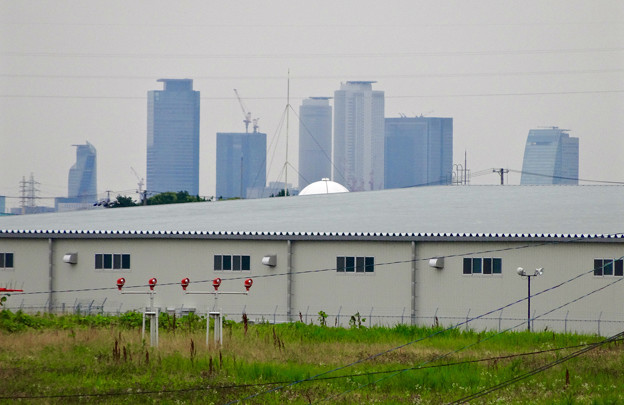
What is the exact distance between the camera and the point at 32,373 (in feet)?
89.8

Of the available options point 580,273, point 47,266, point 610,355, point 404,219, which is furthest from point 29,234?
point 610,355

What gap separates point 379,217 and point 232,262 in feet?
22.7

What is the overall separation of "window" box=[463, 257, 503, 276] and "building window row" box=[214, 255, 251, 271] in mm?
8830

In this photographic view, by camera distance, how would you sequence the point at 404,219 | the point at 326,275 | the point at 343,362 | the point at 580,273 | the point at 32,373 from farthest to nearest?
the point at 404,219, the point at 326,275, the point at 580,273, the point at 343,362, the point at 32,373

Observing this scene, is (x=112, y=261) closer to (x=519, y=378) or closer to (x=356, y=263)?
(x=356, y=263)

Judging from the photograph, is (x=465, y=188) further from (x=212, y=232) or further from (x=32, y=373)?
(x=32, y=373)

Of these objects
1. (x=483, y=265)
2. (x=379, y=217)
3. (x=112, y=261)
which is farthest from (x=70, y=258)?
(x=483, y=265)

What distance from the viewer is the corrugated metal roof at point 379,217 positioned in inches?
1679

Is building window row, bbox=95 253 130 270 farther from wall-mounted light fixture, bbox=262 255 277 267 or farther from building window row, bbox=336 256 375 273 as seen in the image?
building window row, bbox=336 256 375 273

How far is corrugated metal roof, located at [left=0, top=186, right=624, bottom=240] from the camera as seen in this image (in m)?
42.7

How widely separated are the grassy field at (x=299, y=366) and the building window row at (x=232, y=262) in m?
7.32

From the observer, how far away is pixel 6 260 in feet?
152

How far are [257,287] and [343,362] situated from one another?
14256 millimetres

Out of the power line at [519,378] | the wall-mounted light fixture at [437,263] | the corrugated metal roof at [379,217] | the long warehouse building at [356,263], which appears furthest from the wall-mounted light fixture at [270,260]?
the power line at [519,378]
